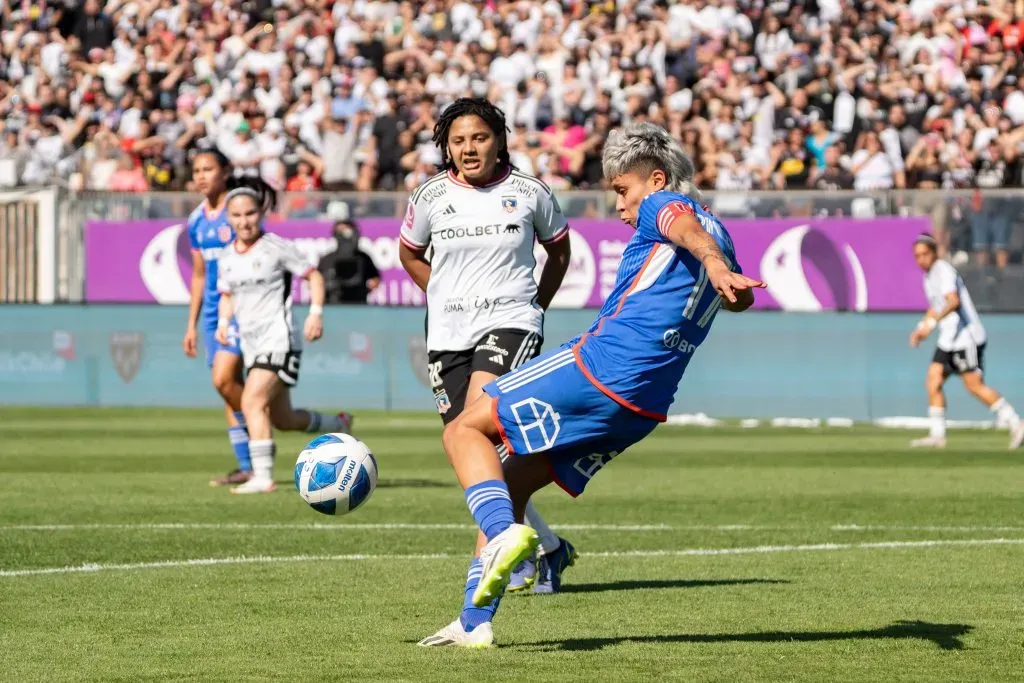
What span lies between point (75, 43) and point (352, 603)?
2762cm

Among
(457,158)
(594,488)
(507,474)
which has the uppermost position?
(457,158)

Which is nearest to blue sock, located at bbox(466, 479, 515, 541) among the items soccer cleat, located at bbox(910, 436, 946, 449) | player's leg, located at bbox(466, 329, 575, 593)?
player's leg, located at bbox(466, 329, 575, 593)

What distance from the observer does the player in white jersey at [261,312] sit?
13570mm

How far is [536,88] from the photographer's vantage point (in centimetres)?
2792

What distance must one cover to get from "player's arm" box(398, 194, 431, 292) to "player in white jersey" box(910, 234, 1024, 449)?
11.4 meters

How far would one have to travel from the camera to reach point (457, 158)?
8.34 meters

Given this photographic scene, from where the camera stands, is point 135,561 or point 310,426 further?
point 310,426

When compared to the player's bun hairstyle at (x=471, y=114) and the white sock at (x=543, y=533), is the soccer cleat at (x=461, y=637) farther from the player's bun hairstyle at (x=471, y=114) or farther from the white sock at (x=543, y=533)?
the player's bun hairstyle at (x=471, y=114)

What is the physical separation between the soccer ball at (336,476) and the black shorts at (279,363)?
5.77 metres

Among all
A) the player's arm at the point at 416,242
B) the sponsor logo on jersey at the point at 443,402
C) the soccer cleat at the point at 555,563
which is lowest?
the soccer cleat at the point at 555,563

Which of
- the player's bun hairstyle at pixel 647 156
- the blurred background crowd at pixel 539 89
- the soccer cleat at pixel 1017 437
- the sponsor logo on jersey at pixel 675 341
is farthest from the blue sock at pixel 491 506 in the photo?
the blurred background crowd at pixel 539 89

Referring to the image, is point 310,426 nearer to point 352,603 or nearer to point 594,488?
point 594,488

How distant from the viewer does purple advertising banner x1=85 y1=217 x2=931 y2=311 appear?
23.2 meters

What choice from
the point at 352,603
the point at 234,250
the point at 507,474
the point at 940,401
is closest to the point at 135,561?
the point at 352,603
